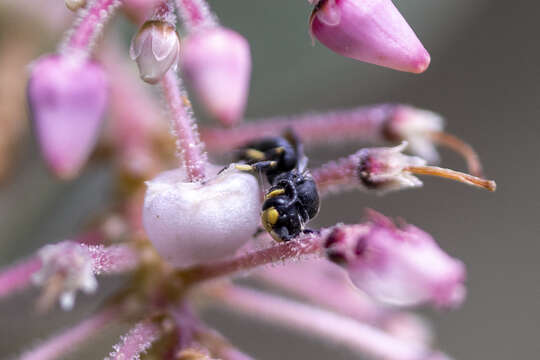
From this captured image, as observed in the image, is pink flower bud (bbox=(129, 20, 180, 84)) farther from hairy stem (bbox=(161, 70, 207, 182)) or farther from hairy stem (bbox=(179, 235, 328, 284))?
hairy stem (bbox=(179, 235, 328, 284))

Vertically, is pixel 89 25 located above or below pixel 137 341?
above

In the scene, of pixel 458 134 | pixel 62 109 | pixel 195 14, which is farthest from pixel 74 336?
pixel 458 134

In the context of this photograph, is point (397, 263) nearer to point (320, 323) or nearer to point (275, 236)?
point (275, 236)

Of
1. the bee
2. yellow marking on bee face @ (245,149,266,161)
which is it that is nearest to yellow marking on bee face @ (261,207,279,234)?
the bee

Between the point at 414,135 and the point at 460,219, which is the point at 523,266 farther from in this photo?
the point at 414,135

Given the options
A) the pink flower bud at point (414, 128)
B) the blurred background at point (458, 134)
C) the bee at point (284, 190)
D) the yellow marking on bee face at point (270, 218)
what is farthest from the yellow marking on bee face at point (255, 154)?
the blurred background at point (458, 134)

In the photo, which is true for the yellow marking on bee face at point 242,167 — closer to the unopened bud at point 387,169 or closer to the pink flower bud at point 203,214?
the pink flower bud at point 203,214
